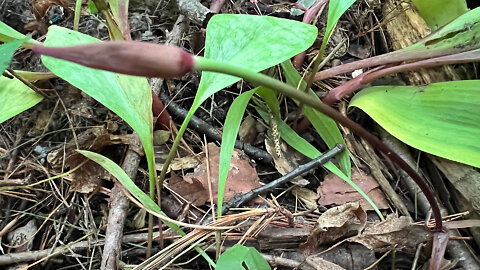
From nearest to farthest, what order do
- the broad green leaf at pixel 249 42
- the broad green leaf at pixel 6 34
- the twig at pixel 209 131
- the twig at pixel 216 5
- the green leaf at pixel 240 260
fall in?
the green leaf at pixel 240 260 < the broad green leaf at pixel 249 42 < the broad green leaf at pixel 6 34 < the twig at pixel 209 131 < the twig at pixel 216 5

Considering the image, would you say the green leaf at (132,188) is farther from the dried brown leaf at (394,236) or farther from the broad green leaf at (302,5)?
the broad green leaf at (302,5)

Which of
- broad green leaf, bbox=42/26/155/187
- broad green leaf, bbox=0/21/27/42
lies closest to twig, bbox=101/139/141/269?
broad green leaf, bbox=42/26/155/187

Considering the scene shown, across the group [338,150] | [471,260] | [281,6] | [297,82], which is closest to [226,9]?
[281,6]

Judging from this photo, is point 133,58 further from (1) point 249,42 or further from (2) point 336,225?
(2) point 336,225

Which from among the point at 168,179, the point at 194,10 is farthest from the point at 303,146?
the point at 194,10

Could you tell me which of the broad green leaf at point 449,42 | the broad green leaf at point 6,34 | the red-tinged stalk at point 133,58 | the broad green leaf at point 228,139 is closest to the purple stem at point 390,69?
the broad green leaf at point 449,42

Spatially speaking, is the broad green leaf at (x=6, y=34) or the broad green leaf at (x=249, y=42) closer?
the broad green leaf at (x=249, y=42)
